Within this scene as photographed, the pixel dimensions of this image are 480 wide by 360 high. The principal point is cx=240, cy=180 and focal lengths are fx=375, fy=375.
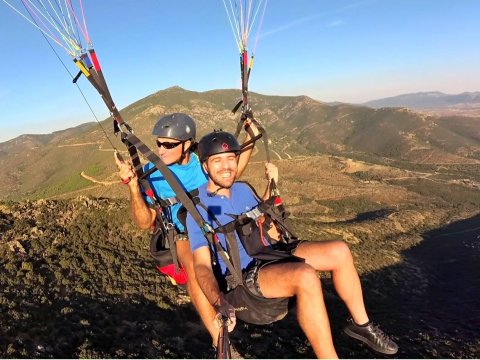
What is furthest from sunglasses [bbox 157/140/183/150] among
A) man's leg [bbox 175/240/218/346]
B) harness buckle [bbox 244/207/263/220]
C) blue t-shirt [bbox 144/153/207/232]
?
harness buckle [bbox 244/207/263/220]

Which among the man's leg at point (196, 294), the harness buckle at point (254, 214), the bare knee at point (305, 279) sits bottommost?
the man's leg at point (196, 294)

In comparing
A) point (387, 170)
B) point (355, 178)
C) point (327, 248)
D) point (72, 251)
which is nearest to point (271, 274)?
point (327, 248)

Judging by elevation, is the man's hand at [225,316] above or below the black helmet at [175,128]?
below

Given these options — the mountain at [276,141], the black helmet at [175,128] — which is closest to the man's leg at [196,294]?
the black helmet at [175,128]

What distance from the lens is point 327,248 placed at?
4355mm

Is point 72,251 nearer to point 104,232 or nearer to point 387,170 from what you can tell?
point 104,232

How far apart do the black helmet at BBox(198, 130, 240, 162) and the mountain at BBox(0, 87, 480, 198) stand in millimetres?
68615

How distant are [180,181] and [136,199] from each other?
108 cm

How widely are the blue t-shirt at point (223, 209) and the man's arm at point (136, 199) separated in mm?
841

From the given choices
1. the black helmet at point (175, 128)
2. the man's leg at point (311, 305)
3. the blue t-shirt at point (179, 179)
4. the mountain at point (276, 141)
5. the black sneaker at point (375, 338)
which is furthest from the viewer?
the mountain at point (276, 141)

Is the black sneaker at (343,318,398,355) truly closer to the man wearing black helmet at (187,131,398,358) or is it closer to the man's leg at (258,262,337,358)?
the man wearing black helmet at (187,131,398,358)

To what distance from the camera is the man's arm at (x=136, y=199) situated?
471 cm

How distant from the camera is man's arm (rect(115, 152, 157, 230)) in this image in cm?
471

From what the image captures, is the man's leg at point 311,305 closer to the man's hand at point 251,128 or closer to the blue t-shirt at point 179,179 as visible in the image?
the blue t-shirt at point 179,179
